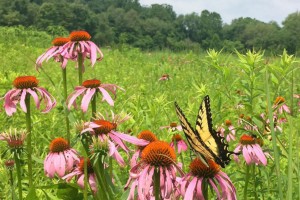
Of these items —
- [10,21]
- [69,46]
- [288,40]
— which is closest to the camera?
[69,46]

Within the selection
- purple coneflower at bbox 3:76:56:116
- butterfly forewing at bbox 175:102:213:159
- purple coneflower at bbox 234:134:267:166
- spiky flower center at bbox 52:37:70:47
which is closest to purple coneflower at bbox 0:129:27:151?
purple coneflower at bbox 3:76:56:116

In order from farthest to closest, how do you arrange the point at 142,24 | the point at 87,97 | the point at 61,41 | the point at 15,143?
the point at 142,24 → the point at 61,41 → the point at 87,97 → the point at 15,143

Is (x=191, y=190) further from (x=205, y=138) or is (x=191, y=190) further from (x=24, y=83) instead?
(x=24, y=83)

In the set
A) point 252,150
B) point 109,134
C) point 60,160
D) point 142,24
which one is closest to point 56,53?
point 60,160

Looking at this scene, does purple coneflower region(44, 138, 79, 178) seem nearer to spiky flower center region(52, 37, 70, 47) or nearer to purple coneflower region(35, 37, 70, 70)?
purple coneflower region(35, 37, 70, 70)

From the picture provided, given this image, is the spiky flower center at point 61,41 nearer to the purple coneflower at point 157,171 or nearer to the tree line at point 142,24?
the purple coneflower at point 157,171

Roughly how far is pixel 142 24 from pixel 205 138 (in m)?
66.7

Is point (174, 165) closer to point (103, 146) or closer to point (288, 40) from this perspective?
point (103, 146)

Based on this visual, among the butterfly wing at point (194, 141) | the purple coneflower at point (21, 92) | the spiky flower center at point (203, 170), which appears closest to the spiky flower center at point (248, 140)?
the butterfly wing at point (194, 141)

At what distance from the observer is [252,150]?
1659 mm

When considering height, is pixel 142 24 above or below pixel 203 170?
above

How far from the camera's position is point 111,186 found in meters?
1.20

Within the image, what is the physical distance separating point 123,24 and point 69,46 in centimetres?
6580

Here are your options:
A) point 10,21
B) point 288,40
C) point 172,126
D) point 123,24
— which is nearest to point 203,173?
point 172,126
